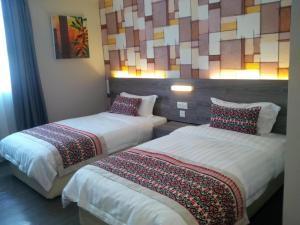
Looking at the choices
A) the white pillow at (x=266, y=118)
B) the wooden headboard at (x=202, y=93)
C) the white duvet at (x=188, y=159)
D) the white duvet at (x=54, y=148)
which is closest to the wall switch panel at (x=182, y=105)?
the wooden headboard at (x=202, y=93)

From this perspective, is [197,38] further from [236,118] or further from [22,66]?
[22,66]

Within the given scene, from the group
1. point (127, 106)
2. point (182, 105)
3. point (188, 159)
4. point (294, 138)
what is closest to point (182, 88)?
point (182, 105)

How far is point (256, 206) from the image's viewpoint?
2.35 metres

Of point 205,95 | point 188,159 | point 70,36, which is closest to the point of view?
point 188,159

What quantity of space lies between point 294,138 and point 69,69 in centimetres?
367

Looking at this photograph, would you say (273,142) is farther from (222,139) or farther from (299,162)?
(299,162)

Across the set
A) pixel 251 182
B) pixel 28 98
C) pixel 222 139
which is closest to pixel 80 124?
pixel 28 98

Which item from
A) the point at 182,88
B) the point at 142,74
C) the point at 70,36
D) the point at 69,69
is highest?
the point at 70,36

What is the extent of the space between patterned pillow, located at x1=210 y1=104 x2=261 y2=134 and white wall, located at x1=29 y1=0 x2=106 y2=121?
2455mm

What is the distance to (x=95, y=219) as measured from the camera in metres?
2.12

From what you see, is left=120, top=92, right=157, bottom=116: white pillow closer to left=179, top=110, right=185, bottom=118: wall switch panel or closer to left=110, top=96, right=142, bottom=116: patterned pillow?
left=110, top=96, right=142, bottom=116: patterned pillow

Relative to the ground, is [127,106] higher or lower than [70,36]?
lower

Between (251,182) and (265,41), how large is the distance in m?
1.63

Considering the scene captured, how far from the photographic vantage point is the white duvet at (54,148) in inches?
107
